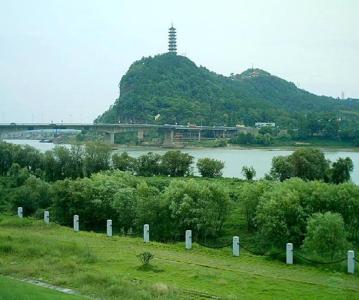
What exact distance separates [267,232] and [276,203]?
95cm

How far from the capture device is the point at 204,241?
649 inches

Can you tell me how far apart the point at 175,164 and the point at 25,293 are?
28304 millimetres

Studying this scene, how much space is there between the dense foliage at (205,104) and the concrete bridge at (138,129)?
782cm

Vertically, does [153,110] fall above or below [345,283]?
above

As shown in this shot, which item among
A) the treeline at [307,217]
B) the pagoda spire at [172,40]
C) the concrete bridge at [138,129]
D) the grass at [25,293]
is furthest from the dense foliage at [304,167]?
the pagoda spire at [172,40]

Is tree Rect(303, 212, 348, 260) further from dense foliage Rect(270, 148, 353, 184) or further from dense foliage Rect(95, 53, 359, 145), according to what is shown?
dense foliage Rect(95, 53, 359, 145)

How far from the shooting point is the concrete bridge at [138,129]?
56.5 metres

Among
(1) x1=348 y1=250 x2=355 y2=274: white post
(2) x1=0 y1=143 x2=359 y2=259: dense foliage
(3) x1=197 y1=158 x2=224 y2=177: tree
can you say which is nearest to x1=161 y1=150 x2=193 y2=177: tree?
(3) x1=197 y1=158 x2=224 y2=177: tree

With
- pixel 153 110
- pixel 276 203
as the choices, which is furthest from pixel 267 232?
pixel 153 110

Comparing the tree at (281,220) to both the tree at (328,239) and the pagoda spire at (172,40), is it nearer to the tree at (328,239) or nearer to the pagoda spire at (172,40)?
the tree at (328,239)

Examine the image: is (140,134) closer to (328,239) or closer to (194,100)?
(194,100)

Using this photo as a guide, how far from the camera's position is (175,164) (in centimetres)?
3519

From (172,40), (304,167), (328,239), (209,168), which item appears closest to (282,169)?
(304,167)

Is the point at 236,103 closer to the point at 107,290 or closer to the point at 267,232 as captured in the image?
the point at 267,232
